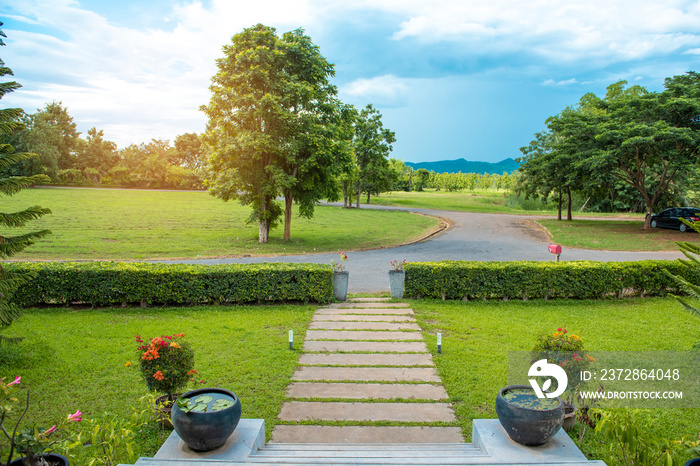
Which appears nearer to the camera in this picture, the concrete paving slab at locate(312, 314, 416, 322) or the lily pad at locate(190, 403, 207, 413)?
the lily pad at locate(190, 403, 207, 413)

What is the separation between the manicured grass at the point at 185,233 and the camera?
22.9m

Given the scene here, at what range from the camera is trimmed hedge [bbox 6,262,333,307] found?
12.7 metres

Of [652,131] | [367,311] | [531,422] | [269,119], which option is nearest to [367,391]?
[531,422]

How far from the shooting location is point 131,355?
9000 mm

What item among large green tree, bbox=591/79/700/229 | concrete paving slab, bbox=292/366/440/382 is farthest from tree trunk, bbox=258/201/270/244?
large green tree, bbox=591/79/700/229

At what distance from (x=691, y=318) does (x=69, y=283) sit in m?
17.7

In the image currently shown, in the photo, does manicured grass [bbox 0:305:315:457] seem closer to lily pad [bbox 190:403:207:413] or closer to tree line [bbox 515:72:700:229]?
lily pad [bbox 190:403:207:413]

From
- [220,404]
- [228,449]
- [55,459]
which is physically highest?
[220,404]

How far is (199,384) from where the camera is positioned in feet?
25.2

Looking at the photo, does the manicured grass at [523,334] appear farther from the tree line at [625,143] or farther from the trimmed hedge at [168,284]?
the tree line at [625,143]

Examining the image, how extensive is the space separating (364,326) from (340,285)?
2754mm

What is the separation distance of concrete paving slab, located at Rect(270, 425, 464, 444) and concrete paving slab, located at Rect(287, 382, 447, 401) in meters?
0.97

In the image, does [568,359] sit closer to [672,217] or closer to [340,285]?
[340,285]

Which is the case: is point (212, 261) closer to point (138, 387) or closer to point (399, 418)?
point (138, 387)
